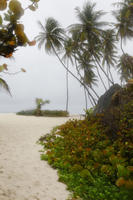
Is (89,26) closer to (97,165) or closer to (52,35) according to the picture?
(52,35)

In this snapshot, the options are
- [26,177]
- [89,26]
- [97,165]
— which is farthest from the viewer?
[89,26]

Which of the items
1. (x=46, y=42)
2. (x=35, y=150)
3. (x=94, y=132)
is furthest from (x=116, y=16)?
(x=35, y=150)

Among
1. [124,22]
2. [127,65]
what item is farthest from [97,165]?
[124,22]

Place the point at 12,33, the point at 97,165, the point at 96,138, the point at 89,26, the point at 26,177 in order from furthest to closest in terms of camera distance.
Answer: the point at 89,26, the point at 96,138, the point at 26,177, the point at 97,165, the point at 12,33

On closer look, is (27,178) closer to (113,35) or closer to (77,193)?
(77,193)

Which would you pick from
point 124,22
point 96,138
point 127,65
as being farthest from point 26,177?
point 124,22

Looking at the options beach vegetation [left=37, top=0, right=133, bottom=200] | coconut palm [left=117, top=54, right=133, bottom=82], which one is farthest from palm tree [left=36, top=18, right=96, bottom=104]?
coconut palm [left=117, top=54, right=133, bottom=82]

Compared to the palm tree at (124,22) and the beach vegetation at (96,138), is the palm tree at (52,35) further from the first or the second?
the palm tree at (124,22)

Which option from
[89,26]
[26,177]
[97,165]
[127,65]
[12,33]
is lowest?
[26,177]

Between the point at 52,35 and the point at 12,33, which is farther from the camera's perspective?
the point at 52,35

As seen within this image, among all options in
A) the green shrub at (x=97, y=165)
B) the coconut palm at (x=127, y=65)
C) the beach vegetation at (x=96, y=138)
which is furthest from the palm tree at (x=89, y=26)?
the green shrub at (x=97, y=165)

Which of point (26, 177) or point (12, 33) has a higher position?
point (12, 33)

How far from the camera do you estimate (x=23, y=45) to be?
0.91 m

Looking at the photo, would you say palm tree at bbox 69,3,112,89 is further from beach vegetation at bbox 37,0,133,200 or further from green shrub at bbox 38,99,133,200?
green shrub at bbox 38,99,133,200
